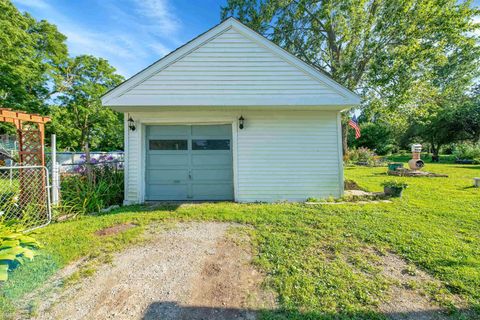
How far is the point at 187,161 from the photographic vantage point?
6.86 m

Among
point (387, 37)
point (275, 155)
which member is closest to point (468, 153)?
point (387, 37)

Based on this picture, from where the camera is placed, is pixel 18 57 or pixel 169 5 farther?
pixel 18 57

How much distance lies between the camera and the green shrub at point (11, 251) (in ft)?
8.57

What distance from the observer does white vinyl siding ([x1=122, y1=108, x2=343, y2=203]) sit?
664 cm

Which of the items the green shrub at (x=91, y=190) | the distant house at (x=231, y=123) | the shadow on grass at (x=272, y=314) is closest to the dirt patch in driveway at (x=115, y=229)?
the green shrub at (x=91, y=190)

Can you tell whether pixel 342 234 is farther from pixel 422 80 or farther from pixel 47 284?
pixel 422 80

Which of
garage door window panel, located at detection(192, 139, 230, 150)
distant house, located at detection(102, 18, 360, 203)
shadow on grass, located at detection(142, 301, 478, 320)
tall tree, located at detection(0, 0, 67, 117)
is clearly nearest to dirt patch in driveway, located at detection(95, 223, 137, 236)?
distant house, located at detection(102, 18, 360, 203)

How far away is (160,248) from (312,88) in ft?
18.0

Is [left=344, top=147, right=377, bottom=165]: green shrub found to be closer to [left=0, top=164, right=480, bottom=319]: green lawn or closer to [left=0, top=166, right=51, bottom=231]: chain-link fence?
[left=0, top=164, right=480, bottom=319]: green lawn

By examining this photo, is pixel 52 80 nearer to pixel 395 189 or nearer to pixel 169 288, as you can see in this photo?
pixel 169 288

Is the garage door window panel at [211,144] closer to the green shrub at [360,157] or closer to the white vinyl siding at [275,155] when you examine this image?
the white vinyl siding at [275,155]

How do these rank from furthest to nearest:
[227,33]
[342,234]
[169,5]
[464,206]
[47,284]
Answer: [169,5] → [227,33] → [464,206] → [342,234] → [47,284]

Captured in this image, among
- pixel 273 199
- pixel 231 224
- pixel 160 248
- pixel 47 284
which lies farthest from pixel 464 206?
pixel 47 284

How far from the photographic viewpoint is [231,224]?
4859 millimetres
